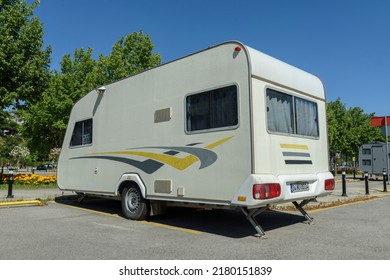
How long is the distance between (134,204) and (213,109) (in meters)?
3.16

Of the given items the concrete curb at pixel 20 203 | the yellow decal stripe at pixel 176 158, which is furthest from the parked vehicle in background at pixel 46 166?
the yellow decal stripe at pixel 176 158

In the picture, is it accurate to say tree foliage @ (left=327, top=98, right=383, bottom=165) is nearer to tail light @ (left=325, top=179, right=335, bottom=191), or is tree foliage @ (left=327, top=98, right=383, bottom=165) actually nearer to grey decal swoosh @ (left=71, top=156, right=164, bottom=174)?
tail light @ (left=325, top=179, right=335, bottom=191)

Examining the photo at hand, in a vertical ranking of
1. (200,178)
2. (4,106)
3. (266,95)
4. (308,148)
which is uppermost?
(4,106)

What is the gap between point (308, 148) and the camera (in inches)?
279

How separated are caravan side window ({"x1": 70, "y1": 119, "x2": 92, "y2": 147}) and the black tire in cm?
223

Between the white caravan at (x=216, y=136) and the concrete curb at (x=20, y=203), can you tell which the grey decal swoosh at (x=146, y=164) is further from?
the concrete curb at (x=20, y=203)

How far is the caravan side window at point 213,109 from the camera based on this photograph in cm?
602

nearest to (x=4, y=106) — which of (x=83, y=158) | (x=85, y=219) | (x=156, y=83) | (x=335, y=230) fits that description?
(x=83, y=158)

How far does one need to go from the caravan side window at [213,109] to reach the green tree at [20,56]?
45.7 ft

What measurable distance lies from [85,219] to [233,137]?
442 cm

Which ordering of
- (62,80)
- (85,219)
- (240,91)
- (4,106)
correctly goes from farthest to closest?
1. (62,80)
2. (4,106)
3. (85,219)
4. (240,91)

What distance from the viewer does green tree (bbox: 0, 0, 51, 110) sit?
17.5 metres

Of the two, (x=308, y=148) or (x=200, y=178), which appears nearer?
(x=200, y=178)

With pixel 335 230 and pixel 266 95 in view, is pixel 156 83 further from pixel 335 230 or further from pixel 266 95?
pixel 335 230
